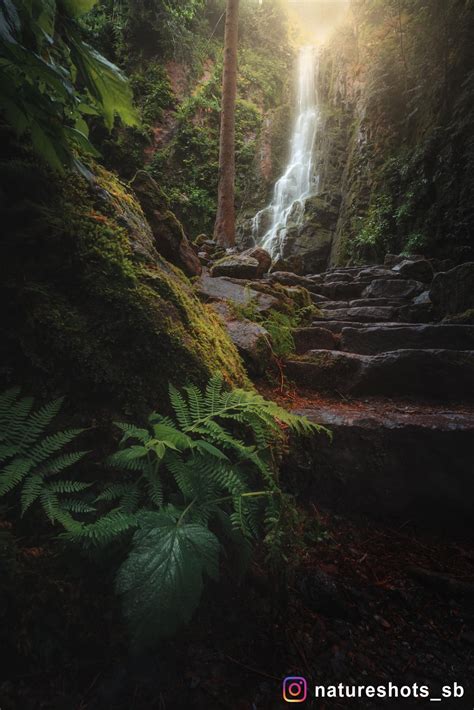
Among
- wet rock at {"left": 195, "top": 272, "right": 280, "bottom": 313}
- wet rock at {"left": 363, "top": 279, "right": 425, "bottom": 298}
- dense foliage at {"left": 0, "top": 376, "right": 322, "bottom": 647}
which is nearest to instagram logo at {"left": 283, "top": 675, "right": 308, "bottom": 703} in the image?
dense foliage at {"left": 0, "top": 376, "right": 322, "bottom": 647}

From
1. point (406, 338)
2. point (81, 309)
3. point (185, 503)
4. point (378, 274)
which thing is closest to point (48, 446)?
point (185, 503)

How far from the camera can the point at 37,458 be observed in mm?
1216

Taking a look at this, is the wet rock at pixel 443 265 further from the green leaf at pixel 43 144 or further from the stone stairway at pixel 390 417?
the green leaf at pixel 43 144

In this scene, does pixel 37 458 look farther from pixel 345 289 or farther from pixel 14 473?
pixel 345 289

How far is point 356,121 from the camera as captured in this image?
14109 millimetres

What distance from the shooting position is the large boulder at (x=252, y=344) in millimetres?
2938

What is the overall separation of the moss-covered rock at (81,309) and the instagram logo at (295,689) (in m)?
1.17

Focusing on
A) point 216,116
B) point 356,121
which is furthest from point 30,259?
point 216,116

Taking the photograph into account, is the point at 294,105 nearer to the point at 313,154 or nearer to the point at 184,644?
the point at 313,154

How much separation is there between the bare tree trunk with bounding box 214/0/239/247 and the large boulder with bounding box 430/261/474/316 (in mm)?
5930

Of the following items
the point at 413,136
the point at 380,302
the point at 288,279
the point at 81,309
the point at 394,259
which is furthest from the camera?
the point at 413,136

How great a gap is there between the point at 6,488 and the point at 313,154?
19464 millimetres

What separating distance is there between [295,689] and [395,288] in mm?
6249

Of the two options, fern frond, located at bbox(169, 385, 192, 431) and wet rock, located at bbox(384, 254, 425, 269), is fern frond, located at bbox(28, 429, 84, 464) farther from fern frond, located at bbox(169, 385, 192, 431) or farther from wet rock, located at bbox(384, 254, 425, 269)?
wet rock, located at bbox(384, 254, 425, 269)
